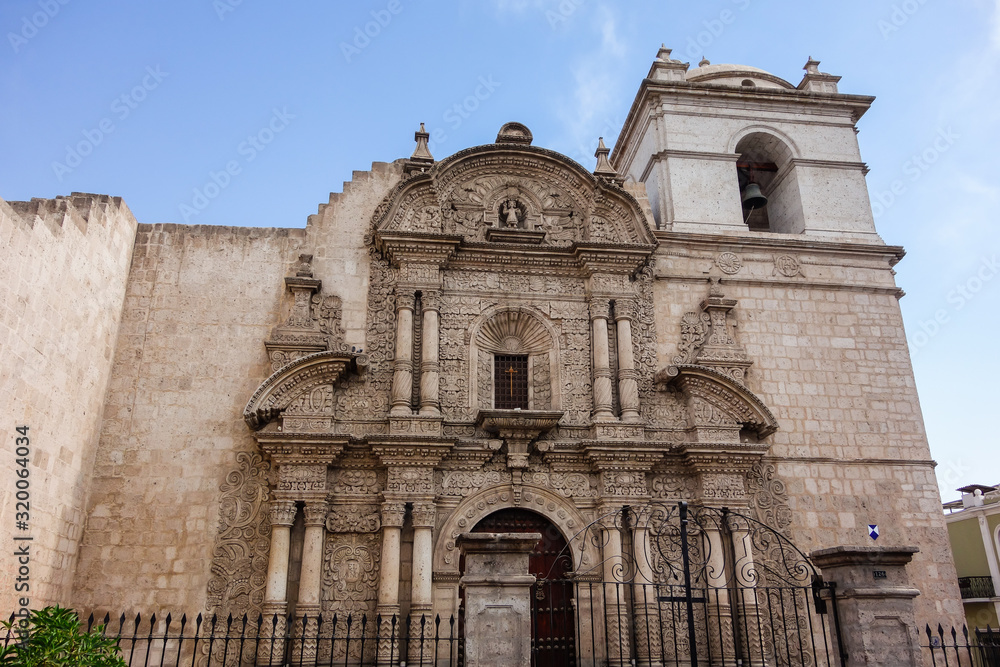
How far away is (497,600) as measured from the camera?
6645mm

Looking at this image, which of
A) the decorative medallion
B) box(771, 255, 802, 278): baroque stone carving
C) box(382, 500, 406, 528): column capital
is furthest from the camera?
box(771, 255, 802, 278): baroque stone carving

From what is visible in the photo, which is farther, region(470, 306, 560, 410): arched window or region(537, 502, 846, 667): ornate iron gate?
region(470, 306, 560, 410): arched window

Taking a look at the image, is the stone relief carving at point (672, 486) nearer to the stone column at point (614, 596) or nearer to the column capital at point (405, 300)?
the stone column at point (614, 596)

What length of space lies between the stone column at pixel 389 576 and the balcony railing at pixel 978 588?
56.5 feet

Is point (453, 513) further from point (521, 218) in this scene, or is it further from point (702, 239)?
point (702, 239)

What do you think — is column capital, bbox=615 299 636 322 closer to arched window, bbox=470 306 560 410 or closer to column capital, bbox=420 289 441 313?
arched window, bbox=470 306 560 410

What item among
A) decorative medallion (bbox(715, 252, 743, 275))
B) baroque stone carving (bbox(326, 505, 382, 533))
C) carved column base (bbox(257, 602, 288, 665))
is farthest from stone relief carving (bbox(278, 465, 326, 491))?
decorative medallion (bbox(715, 252, 743, 275))

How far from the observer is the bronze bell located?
46.7 feet

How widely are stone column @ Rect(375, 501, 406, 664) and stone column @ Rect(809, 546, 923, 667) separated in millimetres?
5430

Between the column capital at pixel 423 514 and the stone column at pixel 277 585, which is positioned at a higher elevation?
the column capital at pixel 423 514

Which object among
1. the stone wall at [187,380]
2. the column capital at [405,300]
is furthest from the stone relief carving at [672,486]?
the stone wall at [187,380]

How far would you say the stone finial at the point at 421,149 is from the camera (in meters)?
13.0

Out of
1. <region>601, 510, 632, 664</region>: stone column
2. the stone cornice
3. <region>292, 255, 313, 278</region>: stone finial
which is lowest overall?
<region>601, 510, 632, 664</region>: stone column

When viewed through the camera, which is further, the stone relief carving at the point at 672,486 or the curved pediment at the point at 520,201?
the curved pediment at the point at 520,201
